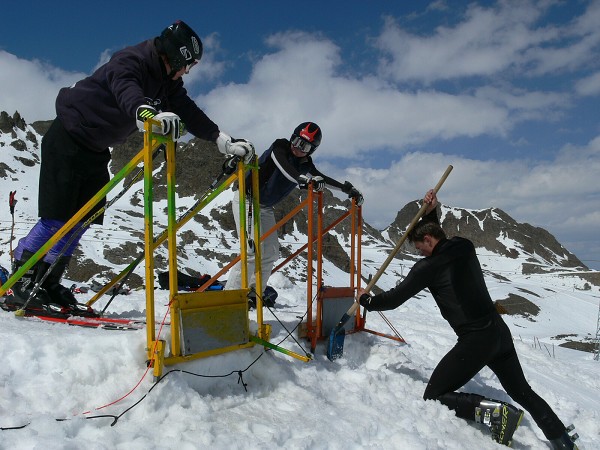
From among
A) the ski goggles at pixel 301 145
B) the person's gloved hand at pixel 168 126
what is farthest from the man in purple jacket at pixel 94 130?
the ski goggles at pixel 301 145

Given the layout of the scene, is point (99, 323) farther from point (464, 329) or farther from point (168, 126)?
point (464, 329)

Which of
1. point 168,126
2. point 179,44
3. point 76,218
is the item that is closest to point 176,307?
point 168,126

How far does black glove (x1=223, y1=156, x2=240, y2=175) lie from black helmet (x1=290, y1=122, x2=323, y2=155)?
103 cm

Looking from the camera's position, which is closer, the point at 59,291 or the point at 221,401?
the point at 221,401

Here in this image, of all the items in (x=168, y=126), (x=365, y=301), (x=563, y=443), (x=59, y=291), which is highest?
(x=168, y=126)

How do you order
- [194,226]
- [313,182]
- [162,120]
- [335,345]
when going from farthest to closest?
1. [194,226]
2. [313,182]
3. [335,345]
4. [162,120]

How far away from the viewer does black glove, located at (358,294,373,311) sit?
13.3ft

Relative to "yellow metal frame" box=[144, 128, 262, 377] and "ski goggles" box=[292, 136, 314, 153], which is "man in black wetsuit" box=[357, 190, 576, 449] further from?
"ski goggles" box=[292, 136, 314, 153]

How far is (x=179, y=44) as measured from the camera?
3826 millimetres

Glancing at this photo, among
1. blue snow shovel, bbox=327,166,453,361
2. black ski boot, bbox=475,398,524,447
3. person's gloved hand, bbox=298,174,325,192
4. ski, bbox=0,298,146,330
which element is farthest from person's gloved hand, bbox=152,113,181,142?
black ski boot, bbox=475,398,524,447

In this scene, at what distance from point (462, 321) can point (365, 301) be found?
0.79 m

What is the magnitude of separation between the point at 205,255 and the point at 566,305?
36509 millimetres

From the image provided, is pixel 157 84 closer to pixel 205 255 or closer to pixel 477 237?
pixel 205 255

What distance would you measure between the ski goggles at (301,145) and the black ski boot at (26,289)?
266 centimetres
